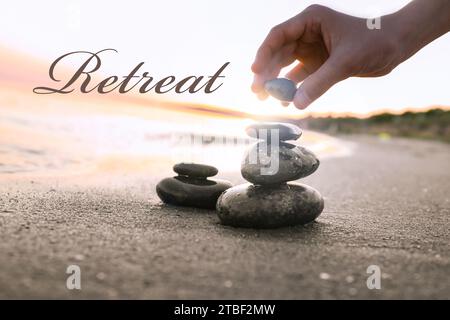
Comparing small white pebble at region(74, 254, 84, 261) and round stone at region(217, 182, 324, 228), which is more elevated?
round stone at region(217, 182, 324, 228)

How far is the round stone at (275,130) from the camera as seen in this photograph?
364 centimetres

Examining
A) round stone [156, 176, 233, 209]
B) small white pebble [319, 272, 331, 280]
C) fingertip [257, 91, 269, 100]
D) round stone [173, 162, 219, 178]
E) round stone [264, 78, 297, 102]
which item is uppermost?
fingertip [257, 91, 269, 100]

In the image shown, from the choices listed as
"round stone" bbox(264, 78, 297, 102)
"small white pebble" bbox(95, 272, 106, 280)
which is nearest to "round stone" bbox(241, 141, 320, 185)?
"round stone" bbox(264, 78, 297, 102)

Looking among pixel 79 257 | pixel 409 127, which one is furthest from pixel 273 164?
pixel 409 127

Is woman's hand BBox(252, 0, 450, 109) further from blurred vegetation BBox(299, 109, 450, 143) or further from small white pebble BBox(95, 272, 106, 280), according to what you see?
blurred vegetation BBox(299, 109, 450, 143)

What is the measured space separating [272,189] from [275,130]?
1.54 feet

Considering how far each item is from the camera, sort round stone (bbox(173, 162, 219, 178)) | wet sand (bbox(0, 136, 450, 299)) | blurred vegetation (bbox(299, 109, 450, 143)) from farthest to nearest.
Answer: blurred vegetation (bbox(299, 109, 450, 143))
round stone (bbox(173, 162, 219, 178))
wet sand (bbox(0, 136, 450, 299))

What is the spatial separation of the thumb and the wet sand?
88cm

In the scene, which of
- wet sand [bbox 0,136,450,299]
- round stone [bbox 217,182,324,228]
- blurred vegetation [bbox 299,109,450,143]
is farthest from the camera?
blurred vegetation [bbox 299,109,450,143]

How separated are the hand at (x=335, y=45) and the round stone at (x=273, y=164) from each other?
0.69 m

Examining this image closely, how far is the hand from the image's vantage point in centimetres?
273

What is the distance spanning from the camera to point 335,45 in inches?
110
